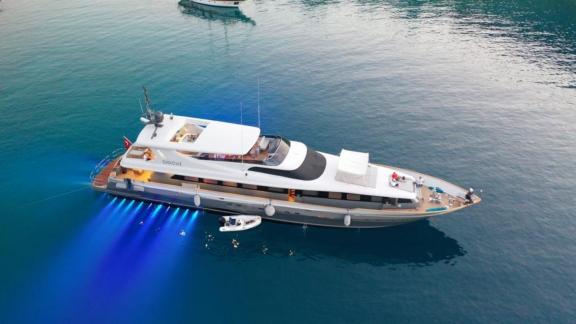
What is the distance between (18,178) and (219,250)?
27.0 meters

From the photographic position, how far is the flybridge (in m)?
35.9

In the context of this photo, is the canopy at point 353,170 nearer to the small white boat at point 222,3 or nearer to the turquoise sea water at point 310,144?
the turquoise sea water at point 310,144

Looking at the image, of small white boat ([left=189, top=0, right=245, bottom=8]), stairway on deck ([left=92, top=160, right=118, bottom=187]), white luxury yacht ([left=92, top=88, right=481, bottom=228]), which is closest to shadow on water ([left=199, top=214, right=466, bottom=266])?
white luxury yacht ([left=92, top=88, right=481, bottom=228])

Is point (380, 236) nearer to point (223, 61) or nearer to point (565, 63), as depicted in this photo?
point (223, 61)

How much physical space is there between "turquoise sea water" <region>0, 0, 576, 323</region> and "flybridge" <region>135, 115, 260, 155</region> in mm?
7339

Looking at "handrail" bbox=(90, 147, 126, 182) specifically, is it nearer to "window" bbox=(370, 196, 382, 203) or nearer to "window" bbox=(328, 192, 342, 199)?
"window" bbox=(328, 192, 342, 199)

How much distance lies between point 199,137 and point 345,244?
18257mm

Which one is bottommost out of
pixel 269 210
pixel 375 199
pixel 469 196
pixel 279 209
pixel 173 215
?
pixel 173 215

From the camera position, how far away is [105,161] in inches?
1754

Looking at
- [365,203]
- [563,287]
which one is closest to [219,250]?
[365,203]

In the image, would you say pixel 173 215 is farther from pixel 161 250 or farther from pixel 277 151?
pixel 277 151

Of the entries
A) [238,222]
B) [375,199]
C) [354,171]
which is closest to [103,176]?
[238,222]

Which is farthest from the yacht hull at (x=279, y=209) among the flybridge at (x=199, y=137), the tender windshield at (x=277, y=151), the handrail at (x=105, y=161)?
the handrail at (x=105, y=161)

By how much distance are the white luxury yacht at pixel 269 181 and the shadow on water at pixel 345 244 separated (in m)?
1.11
